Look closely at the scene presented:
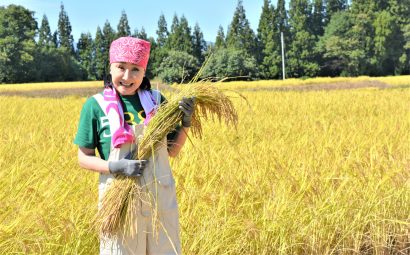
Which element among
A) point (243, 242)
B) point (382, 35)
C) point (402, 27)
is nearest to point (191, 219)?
point (243, 242)

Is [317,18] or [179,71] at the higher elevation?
[317,18]

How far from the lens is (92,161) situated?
59.4 inches

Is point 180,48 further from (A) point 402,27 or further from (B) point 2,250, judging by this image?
(B) point 2,250

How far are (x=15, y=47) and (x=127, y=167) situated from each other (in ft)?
154

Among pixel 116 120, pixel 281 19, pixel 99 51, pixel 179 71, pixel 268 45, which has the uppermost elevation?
pixel 281 19

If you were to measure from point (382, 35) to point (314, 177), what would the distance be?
47600mm

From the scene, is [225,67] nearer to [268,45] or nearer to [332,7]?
[268,45]

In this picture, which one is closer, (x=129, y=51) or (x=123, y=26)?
(x=129, y=51)

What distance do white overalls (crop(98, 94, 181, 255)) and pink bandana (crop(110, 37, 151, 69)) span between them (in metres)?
0.22

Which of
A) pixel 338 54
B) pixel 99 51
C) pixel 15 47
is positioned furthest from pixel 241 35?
pixel 15 47

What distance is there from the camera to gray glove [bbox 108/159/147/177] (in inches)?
55.7

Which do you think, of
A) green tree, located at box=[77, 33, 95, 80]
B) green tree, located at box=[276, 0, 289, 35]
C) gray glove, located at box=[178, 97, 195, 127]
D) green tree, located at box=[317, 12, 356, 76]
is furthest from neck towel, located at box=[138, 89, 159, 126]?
green tree, located at box=[77, 33, 95, 80]

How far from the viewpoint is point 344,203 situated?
7.60ft

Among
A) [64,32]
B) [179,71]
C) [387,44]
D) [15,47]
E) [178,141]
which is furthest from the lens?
[64,32]
